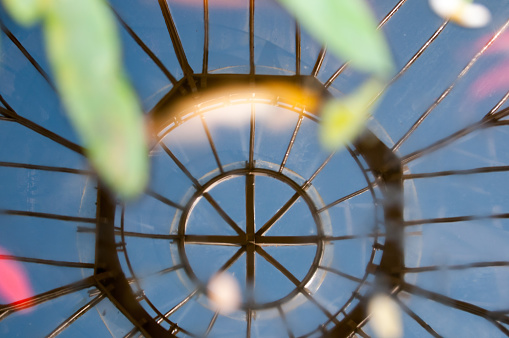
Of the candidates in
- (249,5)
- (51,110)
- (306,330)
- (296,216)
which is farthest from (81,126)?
(306,330)

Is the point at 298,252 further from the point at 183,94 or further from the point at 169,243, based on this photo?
the point at 183,94

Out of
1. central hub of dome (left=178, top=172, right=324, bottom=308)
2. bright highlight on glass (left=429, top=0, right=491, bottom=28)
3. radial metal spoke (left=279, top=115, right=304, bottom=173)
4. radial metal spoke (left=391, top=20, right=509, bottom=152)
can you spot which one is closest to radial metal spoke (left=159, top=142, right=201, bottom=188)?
central hub of dome (left=178, top=172, right=324, bottom=308)

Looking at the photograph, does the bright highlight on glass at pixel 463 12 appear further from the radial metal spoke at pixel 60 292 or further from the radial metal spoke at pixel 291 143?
the radial metal spoke at pixel 60 292

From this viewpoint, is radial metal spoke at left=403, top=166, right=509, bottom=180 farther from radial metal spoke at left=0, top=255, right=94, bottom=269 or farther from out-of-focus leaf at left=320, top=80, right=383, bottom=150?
radial metal spoke at left=0, top=255, right=94, bottom=269

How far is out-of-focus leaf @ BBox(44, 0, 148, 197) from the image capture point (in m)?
8.80

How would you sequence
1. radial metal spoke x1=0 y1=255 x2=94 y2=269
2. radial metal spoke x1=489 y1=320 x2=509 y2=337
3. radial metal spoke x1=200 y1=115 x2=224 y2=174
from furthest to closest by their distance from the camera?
1. radial metal spoke x1=200 y1=115 x2=224 y2=174
2. radial metal spoke x1=0 y1=255 x2=94 y2=269
3. radial metal spoke x1=489 y1=320 x2=509 y2=337

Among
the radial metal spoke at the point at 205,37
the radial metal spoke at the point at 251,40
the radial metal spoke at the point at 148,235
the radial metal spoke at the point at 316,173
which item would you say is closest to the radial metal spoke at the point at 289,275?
the radial metal spoke at the point at 316,173

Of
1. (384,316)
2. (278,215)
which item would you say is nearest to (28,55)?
(278,215)

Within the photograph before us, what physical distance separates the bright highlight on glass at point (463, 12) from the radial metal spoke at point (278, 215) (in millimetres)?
A: 5429

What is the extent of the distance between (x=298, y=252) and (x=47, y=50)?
762 cm

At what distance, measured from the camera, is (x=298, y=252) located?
1302 centimetres

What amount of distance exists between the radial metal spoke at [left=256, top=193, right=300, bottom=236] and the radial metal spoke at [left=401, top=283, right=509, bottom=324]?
337cm

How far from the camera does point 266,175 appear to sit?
1283 centimetres

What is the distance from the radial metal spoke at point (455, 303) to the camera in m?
10.6
